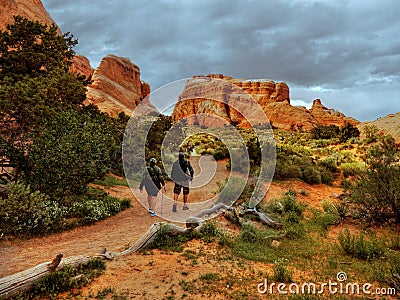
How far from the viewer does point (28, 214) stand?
25.2 feet

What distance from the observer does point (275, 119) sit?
55.5m

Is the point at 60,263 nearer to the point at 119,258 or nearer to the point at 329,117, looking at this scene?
Result: the point at 119,258

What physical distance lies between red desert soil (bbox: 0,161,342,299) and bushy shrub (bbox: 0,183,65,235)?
0.37 meters

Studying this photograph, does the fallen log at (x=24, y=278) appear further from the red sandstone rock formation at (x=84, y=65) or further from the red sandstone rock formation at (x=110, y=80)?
the red sandstone rock formation at (x=84, y=65)

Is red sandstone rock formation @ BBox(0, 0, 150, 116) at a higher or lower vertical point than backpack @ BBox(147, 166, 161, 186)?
higher

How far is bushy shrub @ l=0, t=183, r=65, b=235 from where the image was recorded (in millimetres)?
6617

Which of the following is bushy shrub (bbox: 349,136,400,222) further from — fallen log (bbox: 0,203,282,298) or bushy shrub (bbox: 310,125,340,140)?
bushy shrub (bbox: 310,125,340,140)

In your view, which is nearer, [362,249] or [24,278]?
[24,278]

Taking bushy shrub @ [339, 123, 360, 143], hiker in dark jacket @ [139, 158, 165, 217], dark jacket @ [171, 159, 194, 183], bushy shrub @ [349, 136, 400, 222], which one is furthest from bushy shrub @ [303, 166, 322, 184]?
bushy shrub @ [339, 123, 360, 143]

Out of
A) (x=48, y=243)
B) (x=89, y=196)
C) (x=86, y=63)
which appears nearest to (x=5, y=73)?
(x=89, y=196)

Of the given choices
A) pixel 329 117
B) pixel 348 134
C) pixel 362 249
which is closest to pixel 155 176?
pixel 362 249

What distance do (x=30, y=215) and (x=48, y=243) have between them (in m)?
1.01

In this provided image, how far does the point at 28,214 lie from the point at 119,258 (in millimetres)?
3397

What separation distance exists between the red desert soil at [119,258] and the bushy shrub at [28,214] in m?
0.37
